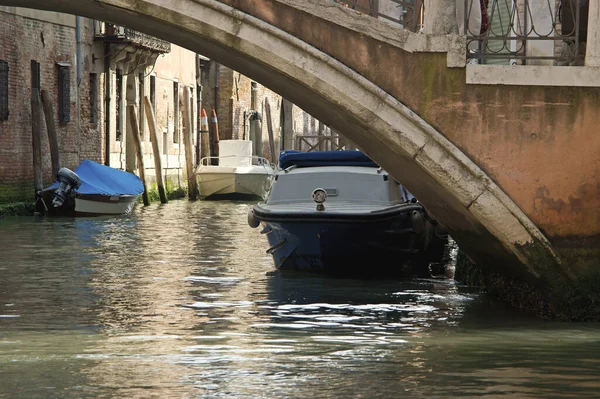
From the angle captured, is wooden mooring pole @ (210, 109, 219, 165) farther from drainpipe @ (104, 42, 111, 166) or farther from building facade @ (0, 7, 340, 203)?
drainpipe @ (104, 42, 111, 166)

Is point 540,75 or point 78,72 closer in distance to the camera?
point 540,75

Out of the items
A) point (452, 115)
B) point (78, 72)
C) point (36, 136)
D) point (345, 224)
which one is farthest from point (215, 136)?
point (452, 115)

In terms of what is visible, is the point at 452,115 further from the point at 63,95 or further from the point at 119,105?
the point at 119,105

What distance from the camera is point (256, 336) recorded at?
7.96 meters

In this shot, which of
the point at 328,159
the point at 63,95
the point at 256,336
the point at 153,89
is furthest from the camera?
the point at 153,89

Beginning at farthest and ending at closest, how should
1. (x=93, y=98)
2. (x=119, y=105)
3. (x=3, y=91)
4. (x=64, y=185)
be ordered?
(x=119, y=105)
(x=93, y=98)
(x=64, y=185)
(x=3, y=91)

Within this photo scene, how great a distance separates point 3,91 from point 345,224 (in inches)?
340

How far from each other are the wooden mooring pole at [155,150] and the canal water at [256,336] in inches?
399

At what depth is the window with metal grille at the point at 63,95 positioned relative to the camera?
20719mm

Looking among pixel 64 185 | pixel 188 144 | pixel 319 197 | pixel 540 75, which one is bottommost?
pixel 64 185

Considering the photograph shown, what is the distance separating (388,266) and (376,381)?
495 cm

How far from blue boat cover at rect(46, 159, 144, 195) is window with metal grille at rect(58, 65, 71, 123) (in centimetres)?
138

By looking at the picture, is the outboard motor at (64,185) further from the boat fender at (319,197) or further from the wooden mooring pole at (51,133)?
the boat fender at (319,197)

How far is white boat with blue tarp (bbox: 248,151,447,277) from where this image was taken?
11062 mm
